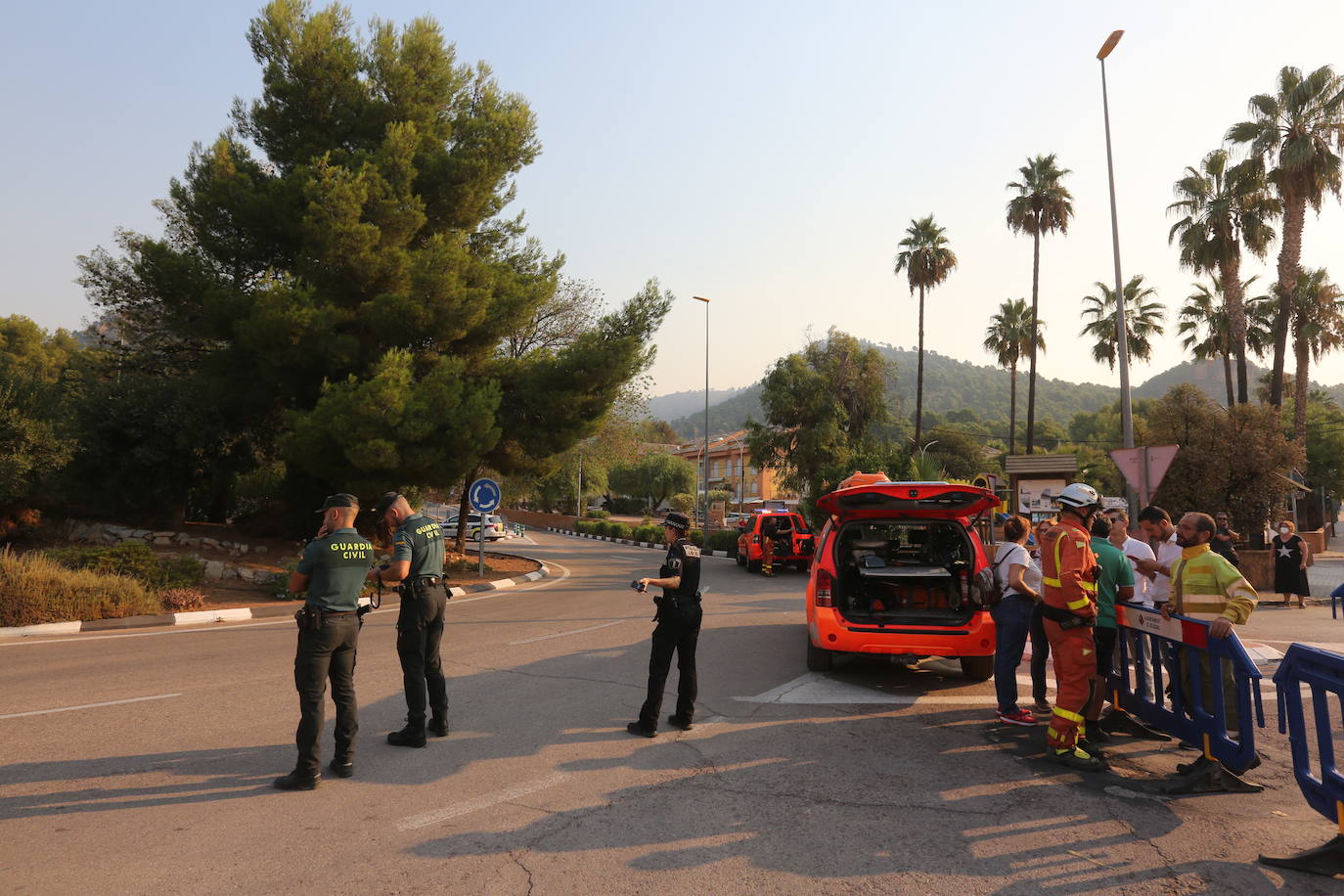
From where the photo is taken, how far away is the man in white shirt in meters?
5.96

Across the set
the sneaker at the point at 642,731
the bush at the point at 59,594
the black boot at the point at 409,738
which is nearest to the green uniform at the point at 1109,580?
the sneaker at the point at 642,731

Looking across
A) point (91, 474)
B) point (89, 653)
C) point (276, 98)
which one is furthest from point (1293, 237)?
point (91, 474)

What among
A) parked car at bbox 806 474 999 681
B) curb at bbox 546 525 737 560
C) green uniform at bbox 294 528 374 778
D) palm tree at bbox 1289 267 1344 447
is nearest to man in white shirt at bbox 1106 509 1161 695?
parked car at bbox 806 474 999 681

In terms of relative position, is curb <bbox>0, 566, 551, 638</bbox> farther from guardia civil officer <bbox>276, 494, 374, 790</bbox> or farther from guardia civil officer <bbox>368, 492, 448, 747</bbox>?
guardia civil officer <bbox>276, 494, 374, 790</bbox>

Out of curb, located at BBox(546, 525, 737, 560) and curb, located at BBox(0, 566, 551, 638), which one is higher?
curb, located at BBox(0, 566, 551, 638)

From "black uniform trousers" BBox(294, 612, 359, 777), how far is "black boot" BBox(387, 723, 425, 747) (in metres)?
0.59

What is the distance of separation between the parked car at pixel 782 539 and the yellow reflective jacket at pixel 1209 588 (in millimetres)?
16836

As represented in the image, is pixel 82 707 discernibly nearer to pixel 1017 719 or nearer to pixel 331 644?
pixel 331 644

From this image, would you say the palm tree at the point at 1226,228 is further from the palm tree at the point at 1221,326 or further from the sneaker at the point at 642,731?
the sneaker at the point at 642,731

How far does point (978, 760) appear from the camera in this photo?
539 centimetres

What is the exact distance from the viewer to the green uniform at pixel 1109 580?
597 centimetres

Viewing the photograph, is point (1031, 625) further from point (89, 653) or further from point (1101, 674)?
point (89, 653)

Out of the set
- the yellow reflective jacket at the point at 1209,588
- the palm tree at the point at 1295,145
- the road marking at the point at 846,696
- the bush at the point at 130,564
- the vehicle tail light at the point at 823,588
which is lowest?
the road marking at the point at 846,696

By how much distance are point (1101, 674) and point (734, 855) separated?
3.55 metres
